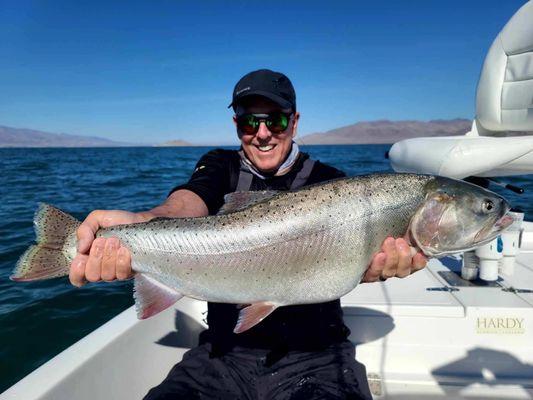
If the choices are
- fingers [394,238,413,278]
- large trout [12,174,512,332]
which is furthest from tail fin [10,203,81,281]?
fingers [394,238,413,278]

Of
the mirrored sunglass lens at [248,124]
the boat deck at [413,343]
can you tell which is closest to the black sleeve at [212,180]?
the mirrored sunglass lens at [248,124]

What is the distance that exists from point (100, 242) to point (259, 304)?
1.29 meters

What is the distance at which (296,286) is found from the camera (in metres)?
3.14

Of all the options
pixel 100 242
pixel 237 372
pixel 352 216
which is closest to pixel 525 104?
pixel 352 216

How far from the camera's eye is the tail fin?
3.18m

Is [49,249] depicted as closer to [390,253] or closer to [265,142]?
[265,142]

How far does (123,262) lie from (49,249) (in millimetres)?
629

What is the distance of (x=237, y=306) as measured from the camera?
3.47 meters

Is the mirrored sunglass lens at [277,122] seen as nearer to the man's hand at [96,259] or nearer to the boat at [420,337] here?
the man's hand at [96,259]

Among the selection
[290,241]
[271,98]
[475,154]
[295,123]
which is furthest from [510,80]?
[290,241]

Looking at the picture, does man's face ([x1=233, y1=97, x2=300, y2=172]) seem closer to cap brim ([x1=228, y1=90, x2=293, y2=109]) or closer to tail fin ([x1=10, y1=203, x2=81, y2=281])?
cap brim ([x1=228, y1=90, x2=293, y2=109])

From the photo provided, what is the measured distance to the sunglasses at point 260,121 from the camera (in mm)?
4117

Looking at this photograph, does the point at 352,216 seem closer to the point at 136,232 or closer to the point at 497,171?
the point at 136,232

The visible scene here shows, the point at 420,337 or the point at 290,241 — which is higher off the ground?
the point at 290,241
